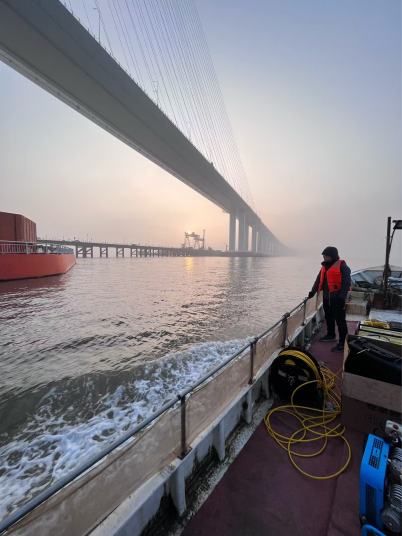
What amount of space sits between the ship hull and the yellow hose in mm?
17852

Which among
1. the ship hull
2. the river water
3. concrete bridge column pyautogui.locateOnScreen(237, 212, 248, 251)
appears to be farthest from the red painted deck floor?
concrete bridge column pyautogui.locateOnScreen(237, 212, 248, 251)

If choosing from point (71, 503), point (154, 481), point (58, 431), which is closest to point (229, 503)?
point (154, 481)

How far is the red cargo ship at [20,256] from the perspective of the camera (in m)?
15.8

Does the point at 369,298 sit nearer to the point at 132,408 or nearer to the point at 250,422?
the point at 250,422

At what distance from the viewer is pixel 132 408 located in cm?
389

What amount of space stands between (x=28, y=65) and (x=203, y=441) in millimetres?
33631

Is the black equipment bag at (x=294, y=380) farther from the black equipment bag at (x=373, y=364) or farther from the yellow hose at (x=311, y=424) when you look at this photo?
the black equipment bag at (x=373, y=364)

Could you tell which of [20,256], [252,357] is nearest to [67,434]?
[252,357]

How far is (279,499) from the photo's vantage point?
1999mm

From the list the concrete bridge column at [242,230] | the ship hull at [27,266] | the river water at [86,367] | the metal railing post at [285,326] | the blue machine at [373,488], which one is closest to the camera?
the blue machine at [373,488]

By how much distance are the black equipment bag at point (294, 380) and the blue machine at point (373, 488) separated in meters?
1.34

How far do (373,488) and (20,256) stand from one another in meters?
19.6

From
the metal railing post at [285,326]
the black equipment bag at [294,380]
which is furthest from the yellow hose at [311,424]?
the metal railing post at [285,326]

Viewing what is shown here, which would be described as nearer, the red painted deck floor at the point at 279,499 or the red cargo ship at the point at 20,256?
the red painted deck floor at the point at 279,499
